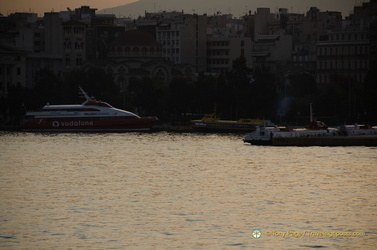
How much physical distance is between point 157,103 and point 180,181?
106860mm

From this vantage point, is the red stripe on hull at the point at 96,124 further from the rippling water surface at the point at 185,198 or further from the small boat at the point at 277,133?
the rippling water surface at the point at 185,198

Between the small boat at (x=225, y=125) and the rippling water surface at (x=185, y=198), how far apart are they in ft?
127

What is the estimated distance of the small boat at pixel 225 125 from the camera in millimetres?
167750

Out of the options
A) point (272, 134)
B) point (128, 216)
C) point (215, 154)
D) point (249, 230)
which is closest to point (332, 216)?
point (249, 230)

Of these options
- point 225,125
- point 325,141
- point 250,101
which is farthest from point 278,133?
point 250,101

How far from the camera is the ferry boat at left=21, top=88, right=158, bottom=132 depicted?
17788cm

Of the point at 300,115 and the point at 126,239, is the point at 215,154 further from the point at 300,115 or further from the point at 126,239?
the point at 300,115

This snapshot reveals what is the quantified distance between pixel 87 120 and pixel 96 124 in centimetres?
146

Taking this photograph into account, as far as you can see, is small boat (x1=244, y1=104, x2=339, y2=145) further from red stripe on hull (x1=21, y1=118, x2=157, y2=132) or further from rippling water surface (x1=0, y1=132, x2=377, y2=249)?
red stripe on hull (x1=21, y1=118, x2=157, y2=132)

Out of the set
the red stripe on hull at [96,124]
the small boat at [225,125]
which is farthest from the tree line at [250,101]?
the red stripe on hull at [96,124]

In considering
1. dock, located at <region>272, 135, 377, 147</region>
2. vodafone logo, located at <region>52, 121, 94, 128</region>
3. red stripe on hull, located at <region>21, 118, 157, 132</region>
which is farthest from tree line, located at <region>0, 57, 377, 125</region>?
dock, located at <region>272, 135, 377, 147</region>

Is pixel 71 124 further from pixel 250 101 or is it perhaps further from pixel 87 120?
pixel 250 101

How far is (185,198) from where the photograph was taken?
8144 centimetres

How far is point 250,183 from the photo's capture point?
90.9 meters
